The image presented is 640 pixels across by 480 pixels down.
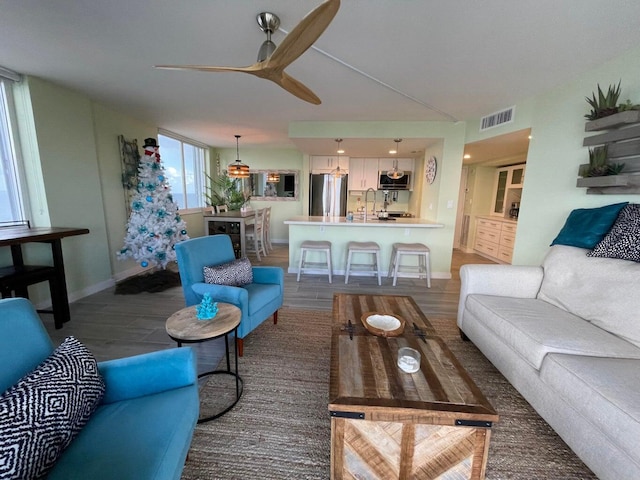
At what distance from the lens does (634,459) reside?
106 cm

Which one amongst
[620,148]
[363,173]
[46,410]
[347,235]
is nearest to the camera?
[46,410]

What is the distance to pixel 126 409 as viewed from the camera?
1.09m

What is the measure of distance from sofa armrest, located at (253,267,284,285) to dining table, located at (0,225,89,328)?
6.31 feet

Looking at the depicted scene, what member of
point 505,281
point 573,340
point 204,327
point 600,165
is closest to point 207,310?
point 204,327

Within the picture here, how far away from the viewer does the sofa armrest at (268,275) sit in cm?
262

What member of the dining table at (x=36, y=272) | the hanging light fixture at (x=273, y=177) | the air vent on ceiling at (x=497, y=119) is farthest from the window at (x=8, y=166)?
the air vent on ceiling at (x=497, y=119)

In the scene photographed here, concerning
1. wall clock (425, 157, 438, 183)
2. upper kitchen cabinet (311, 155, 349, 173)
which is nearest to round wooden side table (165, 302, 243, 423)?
wall clock (425, 157, 438, 183)

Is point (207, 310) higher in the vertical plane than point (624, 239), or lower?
lower

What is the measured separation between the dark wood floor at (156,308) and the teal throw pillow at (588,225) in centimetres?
136

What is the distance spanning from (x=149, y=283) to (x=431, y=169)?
4.88 meters

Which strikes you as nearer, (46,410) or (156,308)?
(46,410)

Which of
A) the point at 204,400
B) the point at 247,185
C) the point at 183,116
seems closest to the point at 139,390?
the point at 204,400

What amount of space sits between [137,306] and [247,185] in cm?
460

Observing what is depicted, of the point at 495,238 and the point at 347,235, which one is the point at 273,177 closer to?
the point at 347,235
